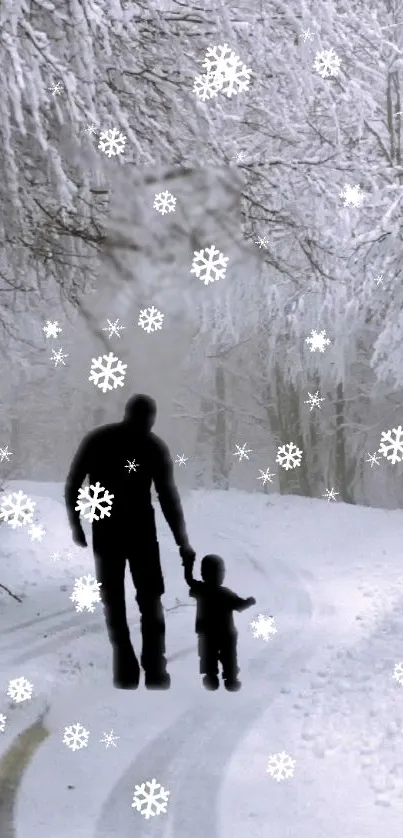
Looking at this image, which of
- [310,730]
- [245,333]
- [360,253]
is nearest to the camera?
[310,730]

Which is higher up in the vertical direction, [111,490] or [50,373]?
[111,490]

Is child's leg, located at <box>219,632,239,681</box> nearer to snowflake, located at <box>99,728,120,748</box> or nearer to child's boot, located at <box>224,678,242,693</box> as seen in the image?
child's boot, located at <box>224,678,242,693</box>

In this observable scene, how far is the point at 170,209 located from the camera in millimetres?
4000

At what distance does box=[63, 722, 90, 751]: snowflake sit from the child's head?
1.57 meters

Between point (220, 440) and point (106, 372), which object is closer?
point (106, 372)

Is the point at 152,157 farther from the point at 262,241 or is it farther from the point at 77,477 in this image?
the point at 77,477

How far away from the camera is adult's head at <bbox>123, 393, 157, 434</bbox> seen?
267cm

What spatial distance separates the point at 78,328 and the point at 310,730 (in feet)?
10.3

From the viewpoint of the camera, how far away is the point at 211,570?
3033mm

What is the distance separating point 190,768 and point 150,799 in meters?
0.57

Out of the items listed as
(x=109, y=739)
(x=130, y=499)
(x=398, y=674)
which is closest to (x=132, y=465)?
(x=130, y=499)

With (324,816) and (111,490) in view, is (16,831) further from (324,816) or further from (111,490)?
(111,490)

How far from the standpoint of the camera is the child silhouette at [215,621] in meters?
3.06

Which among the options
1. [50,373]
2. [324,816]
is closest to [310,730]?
[324,816]
